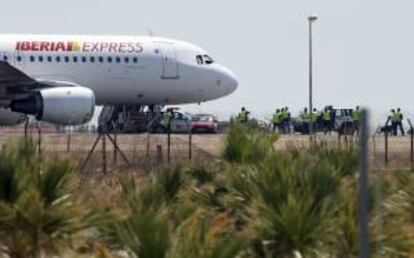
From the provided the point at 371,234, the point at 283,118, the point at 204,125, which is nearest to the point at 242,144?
the point at 371,234

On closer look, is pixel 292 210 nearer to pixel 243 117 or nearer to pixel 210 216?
pixel 210 216

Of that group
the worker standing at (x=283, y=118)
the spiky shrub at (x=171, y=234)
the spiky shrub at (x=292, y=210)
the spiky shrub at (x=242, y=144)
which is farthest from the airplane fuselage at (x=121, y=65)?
the spiky shrub at (x=171, y=234)

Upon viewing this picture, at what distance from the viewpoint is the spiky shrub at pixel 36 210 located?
1390cm

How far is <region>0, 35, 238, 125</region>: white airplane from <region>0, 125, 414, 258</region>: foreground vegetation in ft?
86.0

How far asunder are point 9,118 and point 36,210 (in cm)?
2995

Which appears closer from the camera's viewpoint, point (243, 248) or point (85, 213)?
point (243, 248)

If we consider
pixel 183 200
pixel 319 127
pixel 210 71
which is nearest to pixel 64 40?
pixel 210 71

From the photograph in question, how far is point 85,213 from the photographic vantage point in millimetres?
14453

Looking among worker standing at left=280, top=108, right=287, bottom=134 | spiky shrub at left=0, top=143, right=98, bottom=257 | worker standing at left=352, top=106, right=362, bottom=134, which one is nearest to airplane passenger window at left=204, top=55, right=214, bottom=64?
worker standing at left=352, top=106, right=362, bottom=134

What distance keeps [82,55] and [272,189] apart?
1215 inches

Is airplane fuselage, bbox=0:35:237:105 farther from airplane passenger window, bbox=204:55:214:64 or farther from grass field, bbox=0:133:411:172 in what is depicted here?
grass field, bbox=0:133:411:172

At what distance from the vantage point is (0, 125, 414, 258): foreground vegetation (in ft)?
37.7

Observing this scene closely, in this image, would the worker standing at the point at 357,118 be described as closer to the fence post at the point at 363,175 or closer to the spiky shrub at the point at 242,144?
the fence post at the point at 363,175

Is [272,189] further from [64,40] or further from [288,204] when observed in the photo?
[64,40]
